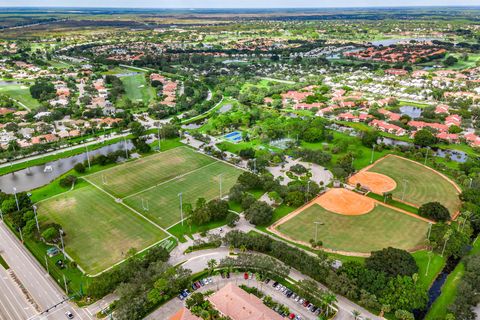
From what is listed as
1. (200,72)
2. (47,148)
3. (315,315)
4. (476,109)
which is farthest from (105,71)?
(315,315)

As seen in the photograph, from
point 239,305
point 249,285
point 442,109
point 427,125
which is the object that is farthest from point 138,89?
point 239,305

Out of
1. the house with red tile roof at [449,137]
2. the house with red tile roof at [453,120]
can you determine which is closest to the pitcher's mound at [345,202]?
the house with red tile roof at [449,137]

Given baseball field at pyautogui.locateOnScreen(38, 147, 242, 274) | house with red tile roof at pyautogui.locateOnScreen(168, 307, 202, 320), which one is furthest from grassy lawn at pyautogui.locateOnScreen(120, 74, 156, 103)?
house with red tile roof at pyautogui.locateOnScreen(168, 307, 202, 320)

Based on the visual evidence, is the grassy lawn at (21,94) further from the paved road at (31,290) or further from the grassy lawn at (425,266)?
the grassy lawn at (425,266)

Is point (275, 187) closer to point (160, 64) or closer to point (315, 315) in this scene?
point (315, 315)

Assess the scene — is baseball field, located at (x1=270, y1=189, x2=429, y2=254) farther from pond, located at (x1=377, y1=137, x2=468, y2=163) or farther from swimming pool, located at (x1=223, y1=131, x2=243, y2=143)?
swimming pool, located at (x1=223, y1=131, x2=243, y2=143)
